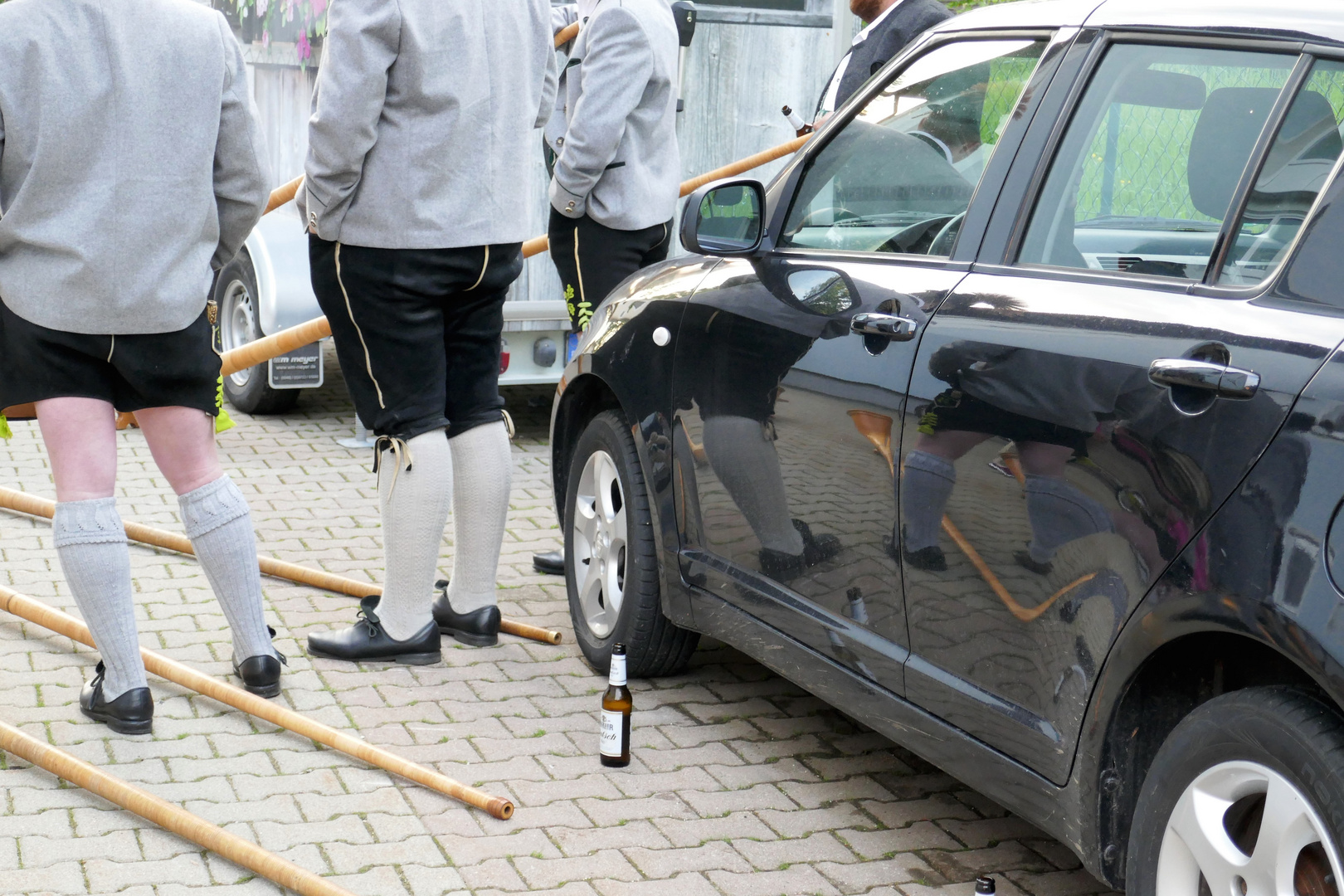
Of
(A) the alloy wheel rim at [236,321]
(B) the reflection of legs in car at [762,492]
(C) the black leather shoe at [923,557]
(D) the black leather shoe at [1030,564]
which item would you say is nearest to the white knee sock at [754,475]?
(B) the reflection of legs in car at [762,492]

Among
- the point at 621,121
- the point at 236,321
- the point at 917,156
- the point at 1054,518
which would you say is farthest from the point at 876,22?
the point at 236,321

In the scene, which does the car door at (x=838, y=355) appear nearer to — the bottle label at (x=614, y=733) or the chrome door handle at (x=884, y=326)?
the chrome door handle at (x=884, y=326)

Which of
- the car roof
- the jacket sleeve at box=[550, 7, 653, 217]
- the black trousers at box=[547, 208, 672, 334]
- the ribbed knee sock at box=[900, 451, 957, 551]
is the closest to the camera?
the car roof

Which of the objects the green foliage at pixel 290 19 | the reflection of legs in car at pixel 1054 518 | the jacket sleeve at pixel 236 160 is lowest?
the reflection of legs in car at pixel 1054 518

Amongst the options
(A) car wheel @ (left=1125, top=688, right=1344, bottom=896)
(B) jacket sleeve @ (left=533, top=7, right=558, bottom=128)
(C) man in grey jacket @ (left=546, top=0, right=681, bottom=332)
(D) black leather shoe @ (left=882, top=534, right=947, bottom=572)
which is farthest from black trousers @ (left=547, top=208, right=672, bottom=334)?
(A) car wheel @ (left=1125, top=688, right=1344, bottom=896)

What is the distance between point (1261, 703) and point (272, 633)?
2825mm

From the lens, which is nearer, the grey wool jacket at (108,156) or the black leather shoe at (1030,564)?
the black leather shoe at (1030,564)

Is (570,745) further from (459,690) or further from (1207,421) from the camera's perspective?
(1207,421)

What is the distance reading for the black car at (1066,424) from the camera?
2328 mm

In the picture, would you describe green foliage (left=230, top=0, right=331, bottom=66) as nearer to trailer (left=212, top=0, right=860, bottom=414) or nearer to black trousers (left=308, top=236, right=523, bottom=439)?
trailer (left=212, top=0, right=860, bottom=414)

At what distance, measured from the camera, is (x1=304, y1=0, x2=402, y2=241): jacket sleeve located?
389 centimetres

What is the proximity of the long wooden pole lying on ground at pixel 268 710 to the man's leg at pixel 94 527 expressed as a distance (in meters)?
0.11

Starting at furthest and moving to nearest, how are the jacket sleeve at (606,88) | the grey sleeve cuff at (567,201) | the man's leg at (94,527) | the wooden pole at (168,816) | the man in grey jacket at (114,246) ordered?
the grey sleeve cuff at (567,201) < the jacket sleeve at (606,88) < the man's leg at (94,527) < the man in grey jacket at (114,246) < the wooden pole at (168,816)

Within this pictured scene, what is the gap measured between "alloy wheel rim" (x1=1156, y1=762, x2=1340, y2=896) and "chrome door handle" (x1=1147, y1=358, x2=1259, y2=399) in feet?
1.89
